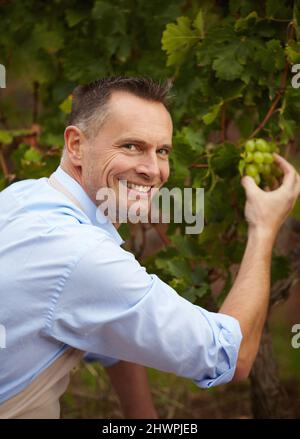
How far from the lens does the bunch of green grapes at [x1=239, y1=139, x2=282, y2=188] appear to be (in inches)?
90.9

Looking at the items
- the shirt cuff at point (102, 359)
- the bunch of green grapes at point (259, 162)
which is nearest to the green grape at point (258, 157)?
the bunch of green grapes at point (259, 162)

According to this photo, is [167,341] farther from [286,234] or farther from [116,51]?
[286,234]

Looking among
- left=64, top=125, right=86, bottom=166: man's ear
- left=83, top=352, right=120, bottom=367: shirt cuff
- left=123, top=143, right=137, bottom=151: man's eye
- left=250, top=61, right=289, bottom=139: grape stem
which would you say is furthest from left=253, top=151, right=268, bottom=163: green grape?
left=83, top=352, right=120, bottom=367: shirt cuff

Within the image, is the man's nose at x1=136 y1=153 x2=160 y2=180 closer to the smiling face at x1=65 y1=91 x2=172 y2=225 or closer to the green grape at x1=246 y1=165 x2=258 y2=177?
the smiling face at x1=65 y1=91 x2=172 y2=225

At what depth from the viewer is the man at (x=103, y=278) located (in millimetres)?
1852

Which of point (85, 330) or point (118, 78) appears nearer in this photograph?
point (85, 330)

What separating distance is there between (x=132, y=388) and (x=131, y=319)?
1.00m

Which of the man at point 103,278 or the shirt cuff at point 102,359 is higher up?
the man at point 103,278

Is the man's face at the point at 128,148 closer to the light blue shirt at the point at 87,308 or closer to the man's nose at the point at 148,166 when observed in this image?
the man's nose at the point at 148,166

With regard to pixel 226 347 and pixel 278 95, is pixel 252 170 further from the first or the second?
pixel 226 347

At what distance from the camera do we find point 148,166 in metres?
2.14

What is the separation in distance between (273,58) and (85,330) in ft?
3.47

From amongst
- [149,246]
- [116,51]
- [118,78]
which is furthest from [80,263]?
[149,246]
